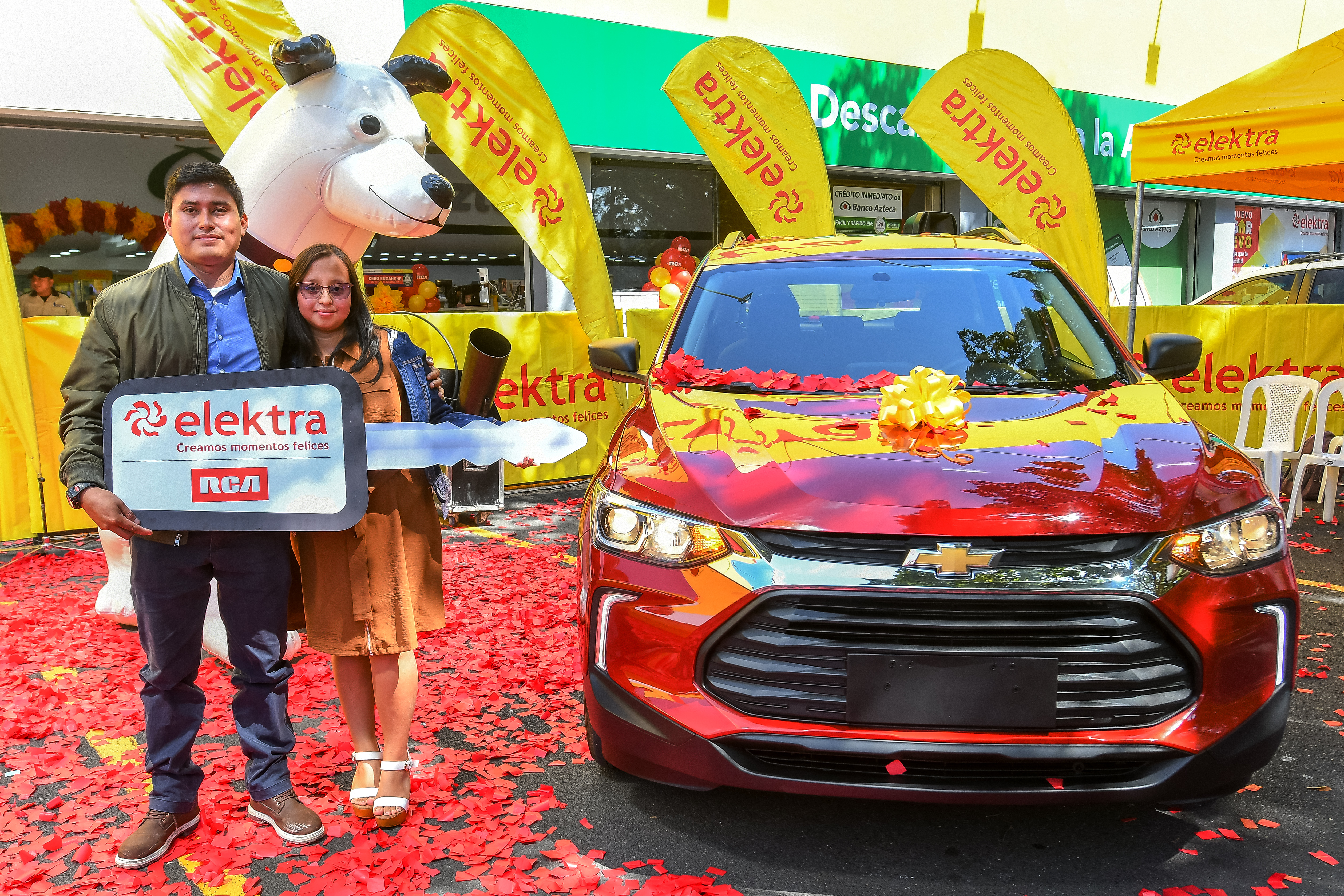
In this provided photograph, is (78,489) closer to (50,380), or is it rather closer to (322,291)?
(322,291)

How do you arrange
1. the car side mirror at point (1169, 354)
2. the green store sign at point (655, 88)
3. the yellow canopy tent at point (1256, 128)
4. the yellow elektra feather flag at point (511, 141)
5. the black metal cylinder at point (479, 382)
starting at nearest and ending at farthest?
the car side mirror at point (1169, 354) → the black metal cylinder at point (479, 382) → the yellow canopy tent at point (1256, 128) → the yellow elektra feather flag at point (511, 141) → the green store sign at point (655, 88)

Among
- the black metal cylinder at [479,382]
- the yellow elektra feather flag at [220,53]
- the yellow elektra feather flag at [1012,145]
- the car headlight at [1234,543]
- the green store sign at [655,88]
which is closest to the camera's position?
the car headlight at [1234,543]

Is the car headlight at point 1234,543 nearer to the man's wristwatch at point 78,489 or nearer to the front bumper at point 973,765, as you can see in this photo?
the front bumper at point 973,765

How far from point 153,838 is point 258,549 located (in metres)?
0.86

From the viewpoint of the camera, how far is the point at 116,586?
431cm

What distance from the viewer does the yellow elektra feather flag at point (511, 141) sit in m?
7.23

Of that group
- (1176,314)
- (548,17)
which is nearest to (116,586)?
(548,17)

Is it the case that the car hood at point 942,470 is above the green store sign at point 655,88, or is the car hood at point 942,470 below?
below

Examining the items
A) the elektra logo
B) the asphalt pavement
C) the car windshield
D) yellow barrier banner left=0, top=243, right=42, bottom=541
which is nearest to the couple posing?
the elektra logo

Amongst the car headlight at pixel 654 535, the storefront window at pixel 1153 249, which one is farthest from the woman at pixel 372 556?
the storefront window at pixel 1153 249

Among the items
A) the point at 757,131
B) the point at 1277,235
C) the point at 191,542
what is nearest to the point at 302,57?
the point at 191,542

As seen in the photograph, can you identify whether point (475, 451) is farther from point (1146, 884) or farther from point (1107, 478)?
point (1146, 884)

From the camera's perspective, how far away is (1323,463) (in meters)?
6.88

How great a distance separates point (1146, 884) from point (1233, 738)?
0.48m
